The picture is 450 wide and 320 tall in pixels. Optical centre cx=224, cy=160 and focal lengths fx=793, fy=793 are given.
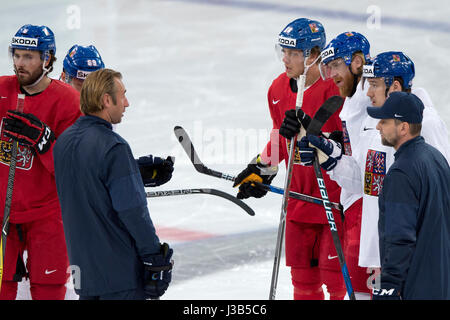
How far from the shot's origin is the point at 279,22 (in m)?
8.37

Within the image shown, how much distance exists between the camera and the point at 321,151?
375 centimetres

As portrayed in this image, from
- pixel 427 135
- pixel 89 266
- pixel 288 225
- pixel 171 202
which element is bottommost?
pixel 171 202

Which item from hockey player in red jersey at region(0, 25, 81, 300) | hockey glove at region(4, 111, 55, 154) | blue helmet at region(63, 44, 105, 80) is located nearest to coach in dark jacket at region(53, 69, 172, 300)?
hockey glove at region(4, 111, 55, 154)

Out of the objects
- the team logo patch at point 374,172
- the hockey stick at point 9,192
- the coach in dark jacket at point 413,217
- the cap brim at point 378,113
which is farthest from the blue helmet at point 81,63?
the coach in dark jacket at point 413,217

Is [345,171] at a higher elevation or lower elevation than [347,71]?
lower

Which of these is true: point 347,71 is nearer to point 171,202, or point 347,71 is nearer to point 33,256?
point 33,256

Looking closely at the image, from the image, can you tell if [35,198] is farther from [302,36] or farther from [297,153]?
[302,36]

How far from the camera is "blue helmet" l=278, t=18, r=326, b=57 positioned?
4172 millimetres

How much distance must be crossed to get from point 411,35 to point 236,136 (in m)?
2.34

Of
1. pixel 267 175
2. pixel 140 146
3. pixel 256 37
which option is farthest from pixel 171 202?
pixel 256 37

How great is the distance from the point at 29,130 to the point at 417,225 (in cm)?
180

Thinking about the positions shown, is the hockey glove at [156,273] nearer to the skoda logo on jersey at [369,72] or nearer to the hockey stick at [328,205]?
the hockey stick at [328,205]

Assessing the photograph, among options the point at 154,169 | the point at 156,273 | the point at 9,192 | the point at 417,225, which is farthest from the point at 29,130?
the point at 417,225

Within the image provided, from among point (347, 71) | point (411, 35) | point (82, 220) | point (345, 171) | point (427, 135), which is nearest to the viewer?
point (82, 220)
